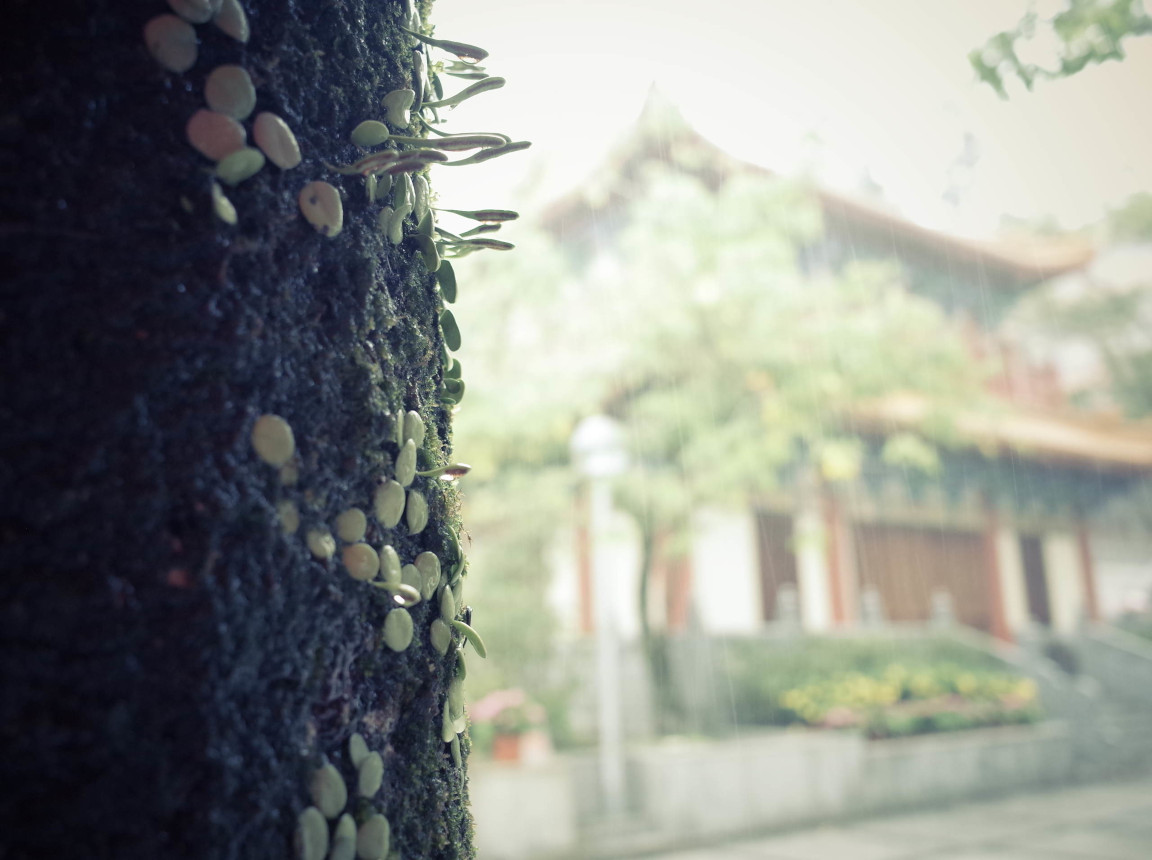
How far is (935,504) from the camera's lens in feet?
39.5

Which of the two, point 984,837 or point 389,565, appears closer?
point 389,565

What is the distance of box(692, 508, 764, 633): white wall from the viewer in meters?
10.1

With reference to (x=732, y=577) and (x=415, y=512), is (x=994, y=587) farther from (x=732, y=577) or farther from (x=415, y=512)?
(x=415, y=512)

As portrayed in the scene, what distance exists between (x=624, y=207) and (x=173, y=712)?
26.6ft

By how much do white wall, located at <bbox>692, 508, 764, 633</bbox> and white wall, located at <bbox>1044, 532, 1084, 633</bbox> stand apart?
625 cm

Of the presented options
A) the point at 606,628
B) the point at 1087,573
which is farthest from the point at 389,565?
the point at 1087,573

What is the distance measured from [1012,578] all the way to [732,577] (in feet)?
17.9

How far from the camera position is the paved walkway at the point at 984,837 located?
538 centimetres

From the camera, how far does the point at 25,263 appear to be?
0.52 meters

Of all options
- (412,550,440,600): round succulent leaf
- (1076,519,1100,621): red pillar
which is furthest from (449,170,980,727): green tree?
(1076,519,1100,621): red pillar

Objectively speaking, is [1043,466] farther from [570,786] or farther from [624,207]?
[570,786]

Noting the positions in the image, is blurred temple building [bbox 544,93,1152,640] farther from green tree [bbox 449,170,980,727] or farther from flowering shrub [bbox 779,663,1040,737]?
flowering shrub [bbox 779,663,1040,737]

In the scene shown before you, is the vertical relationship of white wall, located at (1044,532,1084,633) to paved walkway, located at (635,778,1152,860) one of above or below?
above

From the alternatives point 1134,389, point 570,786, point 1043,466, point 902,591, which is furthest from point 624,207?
point 1134,389
